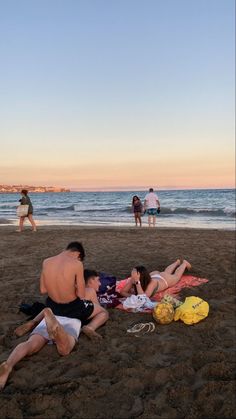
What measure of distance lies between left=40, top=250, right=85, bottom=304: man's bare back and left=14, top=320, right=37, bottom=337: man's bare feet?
44cm

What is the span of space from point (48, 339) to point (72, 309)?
437 mm

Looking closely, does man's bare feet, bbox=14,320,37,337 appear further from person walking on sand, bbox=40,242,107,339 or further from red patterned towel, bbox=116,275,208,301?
red patterned towel, bbox=116,275,208,301

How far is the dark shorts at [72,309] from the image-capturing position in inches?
182

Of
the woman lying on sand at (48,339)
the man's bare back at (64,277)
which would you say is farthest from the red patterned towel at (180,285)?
the woman lying on sand at (48,339)

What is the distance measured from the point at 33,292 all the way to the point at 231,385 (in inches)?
153

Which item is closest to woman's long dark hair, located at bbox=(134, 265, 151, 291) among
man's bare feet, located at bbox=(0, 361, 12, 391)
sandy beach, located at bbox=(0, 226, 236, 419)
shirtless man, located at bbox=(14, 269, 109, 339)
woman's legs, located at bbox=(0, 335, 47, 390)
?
sandy beach, located at bbox=(0, 226, 236, 419)

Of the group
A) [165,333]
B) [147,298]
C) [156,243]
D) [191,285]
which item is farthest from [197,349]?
[156,243]

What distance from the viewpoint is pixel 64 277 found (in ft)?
15.0

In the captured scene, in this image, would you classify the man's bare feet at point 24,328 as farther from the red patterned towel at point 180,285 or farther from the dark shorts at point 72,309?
the red patterned towel at point 180,285

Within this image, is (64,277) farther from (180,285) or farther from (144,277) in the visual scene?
(180,285)

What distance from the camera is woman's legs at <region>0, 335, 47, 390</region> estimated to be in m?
3.60

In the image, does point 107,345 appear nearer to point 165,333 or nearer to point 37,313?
point 165,333

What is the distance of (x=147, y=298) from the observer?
19.4ft

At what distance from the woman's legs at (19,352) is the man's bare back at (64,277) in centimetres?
55
